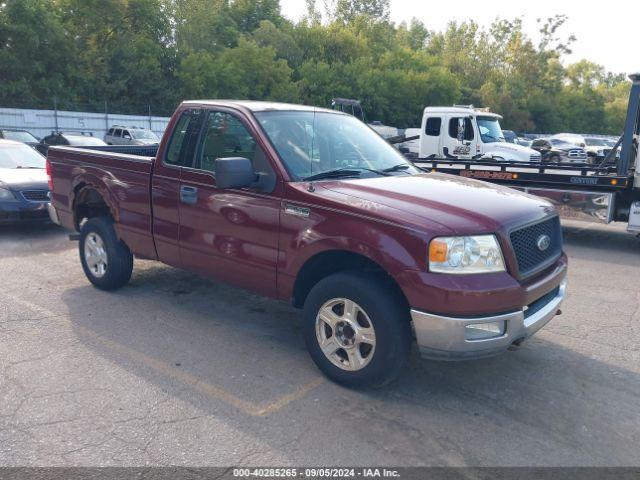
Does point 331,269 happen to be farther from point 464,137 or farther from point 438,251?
point 464,137

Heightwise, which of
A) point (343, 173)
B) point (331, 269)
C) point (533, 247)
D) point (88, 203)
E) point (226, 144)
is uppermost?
point (226, 144)

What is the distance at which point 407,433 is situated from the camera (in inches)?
137

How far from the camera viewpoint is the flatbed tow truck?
9.27m

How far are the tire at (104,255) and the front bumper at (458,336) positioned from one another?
11.6 ft

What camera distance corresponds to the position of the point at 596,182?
9516 millimetres

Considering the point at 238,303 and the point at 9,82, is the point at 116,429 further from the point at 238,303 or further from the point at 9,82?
the point at 9,82

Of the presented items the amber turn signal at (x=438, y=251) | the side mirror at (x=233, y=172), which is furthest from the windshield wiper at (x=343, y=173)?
the amber turn signal at (x=438, y=251)

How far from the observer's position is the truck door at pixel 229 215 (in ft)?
14.4

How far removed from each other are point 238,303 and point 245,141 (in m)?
1.91

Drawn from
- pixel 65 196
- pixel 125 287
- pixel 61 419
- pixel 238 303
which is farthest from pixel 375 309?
pixel 65 196

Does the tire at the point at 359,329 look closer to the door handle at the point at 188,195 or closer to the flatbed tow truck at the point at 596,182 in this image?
the door handle at the point at 188,195

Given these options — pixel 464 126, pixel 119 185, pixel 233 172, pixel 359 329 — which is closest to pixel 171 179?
pixel 119 185

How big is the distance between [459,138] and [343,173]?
38.3 feet

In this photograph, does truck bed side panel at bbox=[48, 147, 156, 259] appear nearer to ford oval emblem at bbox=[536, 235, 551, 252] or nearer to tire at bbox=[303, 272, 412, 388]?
tire at bbox=[303, 272, 412, 388]
